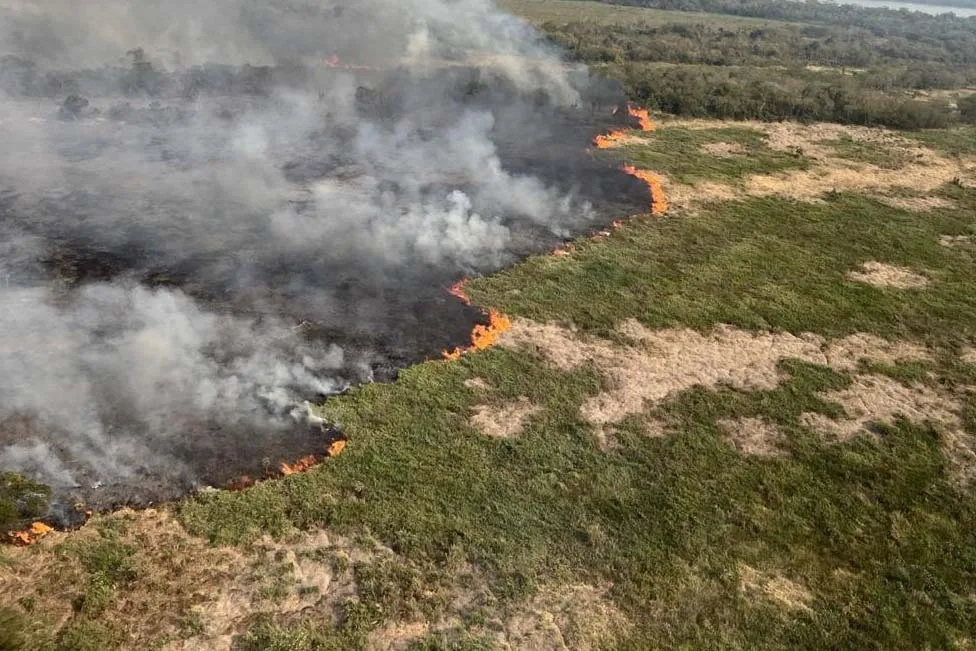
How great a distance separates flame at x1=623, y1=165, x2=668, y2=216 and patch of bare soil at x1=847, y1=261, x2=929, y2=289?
8.47 metres

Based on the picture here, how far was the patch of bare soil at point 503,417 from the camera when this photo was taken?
16.8 m

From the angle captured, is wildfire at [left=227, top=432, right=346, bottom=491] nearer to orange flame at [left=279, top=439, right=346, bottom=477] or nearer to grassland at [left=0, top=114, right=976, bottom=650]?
orange flame at [left=279, top=439, right=346, bottom=477]

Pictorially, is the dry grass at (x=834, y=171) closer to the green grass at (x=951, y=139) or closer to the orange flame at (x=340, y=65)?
the green grass at (x=951, y=139)

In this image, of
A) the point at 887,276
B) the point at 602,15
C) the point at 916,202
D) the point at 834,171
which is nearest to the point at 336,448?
the point at 887,276

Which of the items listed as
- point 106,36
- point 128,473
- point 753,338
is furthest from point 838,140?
point 106,36

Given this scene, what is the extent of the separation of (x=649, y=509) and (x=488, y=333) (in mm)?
7670

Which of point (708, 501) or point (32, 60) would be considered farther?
point (32, 60)

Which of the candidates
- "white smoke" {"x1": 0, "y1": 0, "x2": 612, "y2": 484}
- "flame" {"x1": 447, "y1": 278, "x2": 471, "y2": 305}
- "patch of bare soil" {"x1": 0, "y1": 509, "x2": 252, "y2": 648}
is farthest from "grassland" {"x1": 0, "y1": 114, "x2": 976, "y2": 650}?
"white smoke" {"x1": 0, "y1": 0, "x2": 612, "y2": 484}

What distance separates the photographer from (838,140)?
149 ft

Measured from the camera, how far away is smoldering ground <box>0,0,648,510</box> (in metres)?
15.8

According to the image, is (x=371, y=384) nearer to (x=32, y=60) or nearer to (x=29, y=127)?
(x=29, y=127)

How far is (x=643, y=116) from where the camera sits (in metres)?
46.8

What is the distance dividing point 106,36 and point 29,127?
19.8 meters

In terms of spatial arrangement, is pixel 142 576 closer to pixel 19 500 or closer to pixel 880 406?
pixel 19 500
